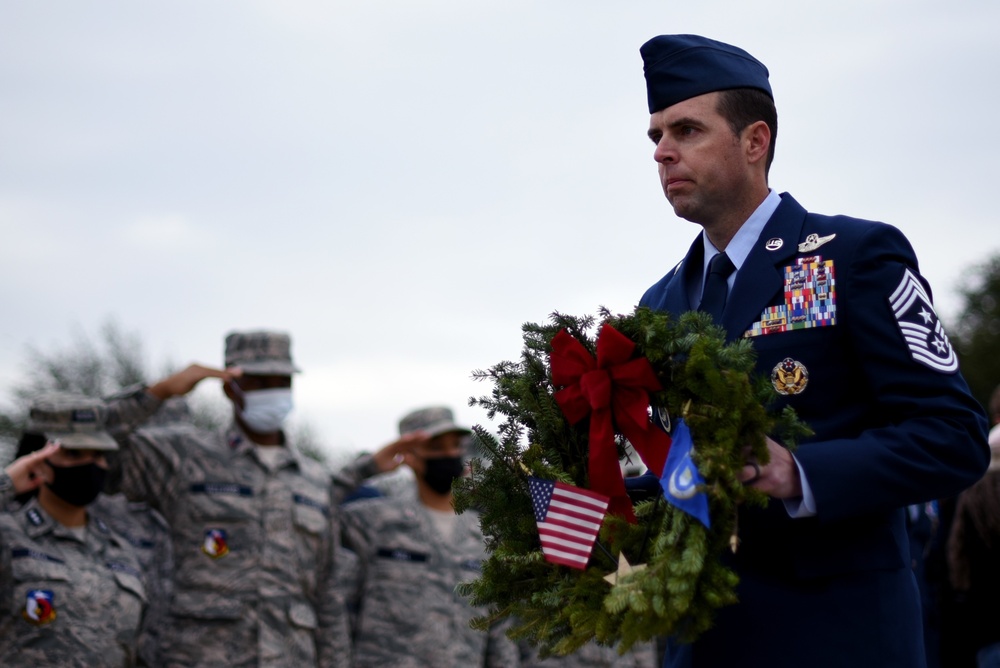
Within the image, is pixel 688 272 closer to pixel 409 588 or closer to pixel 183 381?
pixel 183 381

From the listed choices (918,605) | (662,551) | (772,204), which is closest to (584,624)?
(662,551)

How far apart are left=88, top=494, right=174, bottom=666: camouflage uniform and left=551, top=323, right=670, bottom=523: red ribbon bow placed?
5.20 meters

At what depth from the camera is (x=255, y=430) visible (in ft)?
26.8

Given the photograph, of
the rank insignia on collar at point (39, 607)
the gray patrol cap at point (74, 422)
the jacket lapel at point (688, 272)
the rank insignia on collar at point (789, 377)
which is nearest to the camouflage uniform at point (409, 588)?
the gray patrol cap at point (74, 422)

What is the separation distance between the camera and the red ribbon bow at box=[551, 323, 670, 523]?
9.66ft

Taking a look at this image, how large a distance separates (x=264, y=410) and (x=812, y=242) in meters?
5.57

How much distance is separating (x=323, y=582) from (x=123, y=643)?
1673 millimetres

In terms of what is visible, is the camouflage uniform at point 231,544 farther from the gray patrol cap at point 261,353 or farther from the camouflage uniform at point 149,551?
the gray patrol cap at point 261,353

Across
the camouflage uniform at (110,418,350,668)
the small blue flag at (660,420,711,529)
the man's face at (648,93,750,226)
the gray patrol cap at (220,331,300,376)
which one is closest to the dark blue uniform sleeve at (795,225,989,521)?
the small blue flag at (660,420,711,529)

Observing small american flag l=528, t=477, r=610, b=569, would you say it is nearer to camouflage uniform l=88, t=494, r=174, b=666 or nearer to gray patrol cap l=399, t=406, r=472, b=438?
camouflage uniform l=88, t=494, r=174, b=666

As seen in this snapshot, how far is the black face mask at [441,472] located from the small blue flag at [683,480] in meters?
6.73

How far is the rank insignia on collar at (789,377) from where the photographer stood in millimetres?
3043

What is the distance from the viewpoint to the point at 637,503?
3.12 meters

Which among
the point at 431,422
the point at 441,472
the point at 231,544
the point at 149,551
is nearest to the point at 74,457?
the point at 231,544
